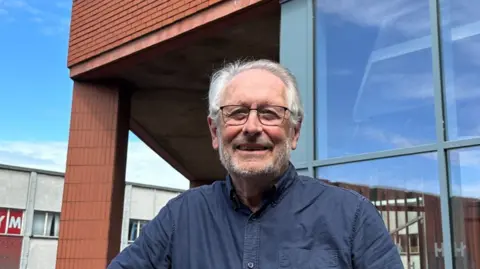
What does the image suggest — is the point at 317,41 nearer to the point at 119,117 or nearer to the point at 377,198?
the point at 377,198

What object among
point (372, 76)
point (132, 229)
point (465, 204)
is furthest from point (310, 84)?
point (132, 229)

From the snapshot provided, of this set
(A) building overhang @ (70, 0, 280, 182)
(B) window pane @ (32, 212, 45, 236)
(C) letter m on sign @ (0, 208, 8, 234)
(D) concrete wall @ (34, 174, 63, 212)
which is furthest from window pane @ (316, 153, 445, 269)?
(D) concrete wall @ (34, 174, 63, 212)

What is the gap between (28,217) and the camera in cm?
2805

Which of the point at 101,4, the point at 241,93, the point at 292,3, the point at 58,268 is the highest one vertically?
the point at 101,4

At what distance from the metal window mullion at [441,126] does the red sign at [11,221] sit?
26.9m

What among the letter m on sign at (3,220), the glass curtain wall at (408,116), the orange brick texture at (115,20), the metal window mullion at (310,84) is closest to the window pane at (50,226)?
the letter m on sign at (3,220)

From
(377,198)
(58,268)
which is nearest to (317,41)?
(377,198)

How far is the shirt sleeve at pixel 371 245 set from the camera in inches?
49.2

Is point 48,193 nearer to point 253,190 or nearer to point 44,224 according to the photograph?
point 44,224

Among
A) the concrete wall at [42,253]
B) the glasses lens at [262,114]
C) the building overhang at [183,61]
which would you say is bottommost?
the concrete wall at [42,253]

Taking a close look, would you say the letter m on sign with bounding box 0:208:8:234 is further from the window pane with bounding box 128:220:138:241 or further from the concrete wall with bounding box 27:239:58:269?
the window pane with bounding box 128:220:138:241

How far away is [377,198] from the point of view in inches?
159

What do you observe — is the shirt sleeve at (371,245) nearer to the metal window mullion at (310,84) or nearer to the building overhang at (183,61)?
the metal window mullion at (310,84)

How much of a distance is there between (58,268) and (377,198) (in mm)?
4127
